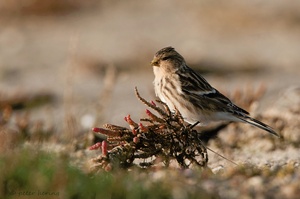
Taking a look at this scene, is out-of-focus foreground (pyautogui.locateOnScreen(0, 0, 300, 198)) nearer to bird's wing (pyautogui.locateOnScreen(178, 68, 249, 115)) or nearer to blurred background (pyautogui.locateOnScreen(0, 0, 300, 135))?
blurred background (pyautogui.locateOnScreen(0, 0, 300, 135))

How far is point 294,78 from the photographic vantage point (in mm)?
15508

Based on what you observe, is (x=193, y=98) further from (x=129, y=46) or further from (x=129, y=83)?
(x=129, y=46)

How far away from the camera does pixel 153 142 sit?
7055 mm

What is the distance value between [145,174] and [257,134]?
354 centimetres

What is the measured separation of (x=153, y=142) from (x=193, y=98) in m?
1.30

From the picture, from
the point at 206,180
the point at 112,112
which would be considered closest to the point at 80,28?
the point at 112,112

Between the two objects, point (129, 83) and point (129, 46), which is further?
point (129, 46)

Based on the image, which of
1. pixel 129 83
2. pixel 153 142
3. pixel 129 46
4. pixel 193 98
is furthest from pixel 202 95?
pixel 129 46

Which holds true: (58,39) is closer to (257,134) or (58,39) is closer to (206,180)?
(257,134)

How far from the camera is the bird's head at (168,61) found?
8.57m

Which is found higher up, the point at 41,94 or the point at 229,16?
the point at 229,16

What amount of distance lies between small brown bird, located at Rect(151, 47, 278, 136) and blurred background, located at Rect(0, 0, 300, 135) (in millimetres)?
2992

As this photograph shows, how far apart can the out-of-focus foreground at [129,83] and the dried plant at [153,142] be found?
0.92 ft

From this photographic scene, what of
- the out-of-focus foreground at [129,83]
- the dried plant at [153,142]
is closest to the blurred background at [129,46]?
the out-of-focus foreground at [129,83]
